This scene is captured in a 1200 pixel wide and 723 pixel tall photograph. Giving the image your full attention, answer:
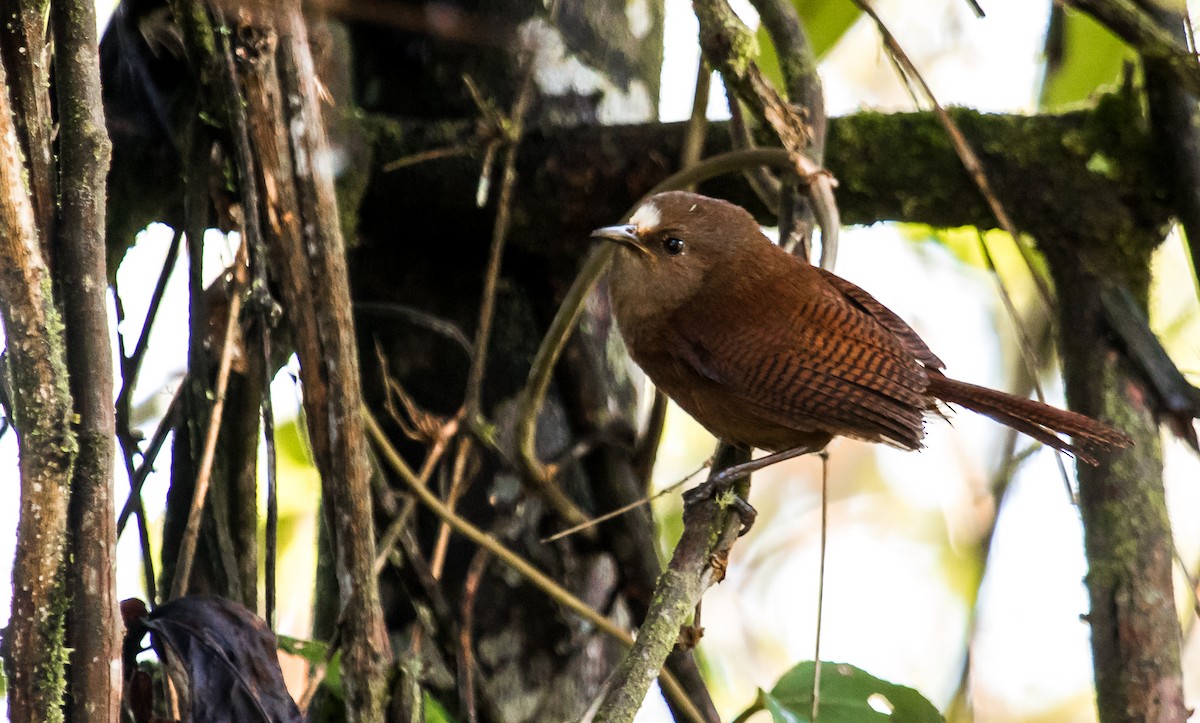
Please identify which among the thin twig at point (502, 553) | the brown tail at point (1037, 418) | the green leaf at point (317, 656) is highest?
the brown tail at point (1037, 418)

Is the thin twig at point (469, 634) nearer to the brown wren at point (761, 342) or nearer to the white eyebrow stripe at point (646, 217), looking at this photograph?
the brown wren at point (761, 342)

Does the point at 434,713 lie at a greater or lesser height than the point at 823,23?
lesser

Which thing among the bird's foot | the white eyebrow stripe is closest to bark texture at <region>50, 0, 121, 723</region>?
the bird's foot

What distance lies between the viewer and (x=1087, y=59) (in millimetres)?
2535

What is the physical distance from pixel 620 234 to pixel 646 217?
3.9 inches

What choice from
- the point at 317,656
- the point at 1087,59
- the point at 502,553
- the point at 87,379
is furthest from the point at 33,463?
the point at 1087,59

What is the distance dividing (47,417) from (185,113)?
1.05m

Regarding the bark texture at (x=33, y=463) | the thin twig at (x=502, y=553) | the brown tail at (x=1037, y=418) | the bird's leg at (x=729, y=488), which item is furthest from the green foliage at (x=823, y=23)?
the bark texture at (x=33, y=463)

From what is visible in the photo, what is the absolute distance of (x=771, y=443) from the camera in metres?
2.56

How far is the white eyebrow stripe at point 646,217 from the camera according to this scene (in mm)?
2416

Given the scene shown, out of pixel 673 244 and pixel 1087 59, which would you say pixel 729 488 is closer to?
pixel 673 244

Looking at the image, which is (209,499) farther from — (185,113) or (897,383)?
(897,383)

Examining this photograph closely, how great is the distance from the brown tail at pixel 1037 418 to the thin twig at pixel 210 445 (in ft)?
4.74

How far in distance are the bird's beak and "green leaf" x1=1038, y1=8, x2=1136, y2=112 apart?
984mm
